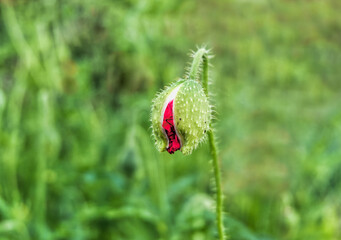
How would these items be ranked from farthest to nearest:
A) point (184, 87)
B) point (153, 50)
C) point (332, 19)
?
point (332, 19) < point (153, 50) < point (184, 87)

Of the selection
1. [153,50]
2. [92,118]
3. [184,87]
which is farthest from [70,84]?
[184,87]

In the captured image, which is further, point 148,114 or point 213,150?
point 148,114

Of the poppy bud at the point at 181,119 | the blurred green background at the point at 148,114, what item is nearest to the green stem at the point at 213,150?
the poppy bud at the point at 181,119

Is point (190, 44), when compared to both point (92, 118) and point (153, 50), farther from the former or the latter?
point (92, 118)

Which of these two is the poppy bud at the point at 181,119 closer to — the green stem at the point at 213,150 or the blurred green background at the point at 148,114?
the green stem at the point at 213,150

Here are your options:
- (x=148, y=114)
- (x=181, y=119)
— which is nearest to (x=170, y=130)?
(x=181, y=119)

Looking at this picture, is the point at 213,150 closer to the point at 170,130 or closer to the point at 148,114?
the point at 170,130

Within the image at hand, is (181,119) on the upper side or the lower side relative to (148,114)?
lower
